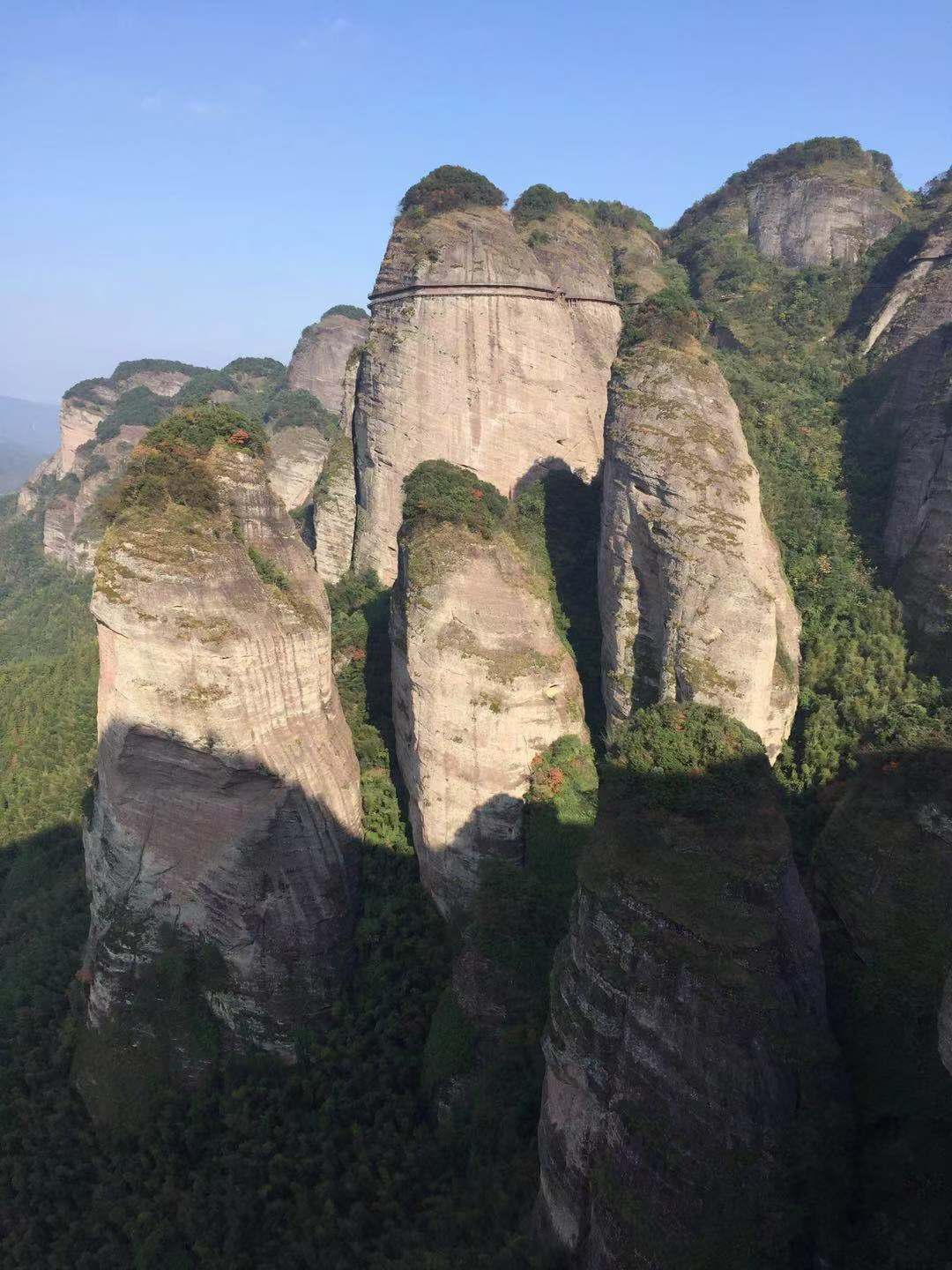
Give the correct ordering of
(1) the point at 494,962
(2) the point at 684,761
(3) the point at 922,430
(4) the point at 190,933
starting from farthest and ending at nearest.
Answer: (3) the point at 922,430, (4) the point at 190,933, (1) the point at 494,962, (2) the point at 684,761

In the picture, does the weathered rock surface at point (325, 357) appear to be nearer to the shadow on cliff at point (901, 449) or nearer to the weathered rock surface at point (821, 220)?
the weathered rock surface at point (821, 220)

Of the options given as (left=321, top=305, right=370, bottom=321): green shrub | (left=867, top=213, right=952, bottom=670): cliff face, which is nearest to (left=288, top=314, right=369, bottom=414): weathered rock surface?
(left=321, top=305, right=370, bottom=321): green shrub

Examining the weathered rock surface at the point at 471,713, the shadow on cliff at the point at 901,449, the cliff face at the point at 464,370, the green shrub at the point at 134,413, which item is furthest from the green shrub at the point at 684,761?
the green shrub at the point at 134,413

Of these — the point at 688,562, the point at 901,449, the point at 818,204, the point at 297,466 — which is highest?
the point at 818,204

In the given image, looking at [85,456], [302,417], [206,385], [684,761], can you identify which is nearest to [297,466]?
[302,417]

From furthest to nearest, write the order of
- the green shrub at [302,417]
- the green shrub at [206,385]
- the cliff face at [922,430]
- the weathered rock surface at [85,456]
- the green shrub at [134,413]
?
the green shrub at [206,385], the green shrub at [134,413], the weathered rock surface at [85,456], the green shrub at [302,417], the cliff face at [922,430]

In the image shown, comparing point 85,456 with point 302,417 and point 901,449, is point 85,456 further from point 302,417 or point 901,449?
point 901,449

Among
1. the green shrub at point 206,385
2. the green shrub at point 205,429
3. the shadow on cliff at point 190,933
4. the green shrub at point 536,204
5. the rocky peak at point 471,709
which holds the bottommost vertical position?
the shadow on cliff at point 190,933
